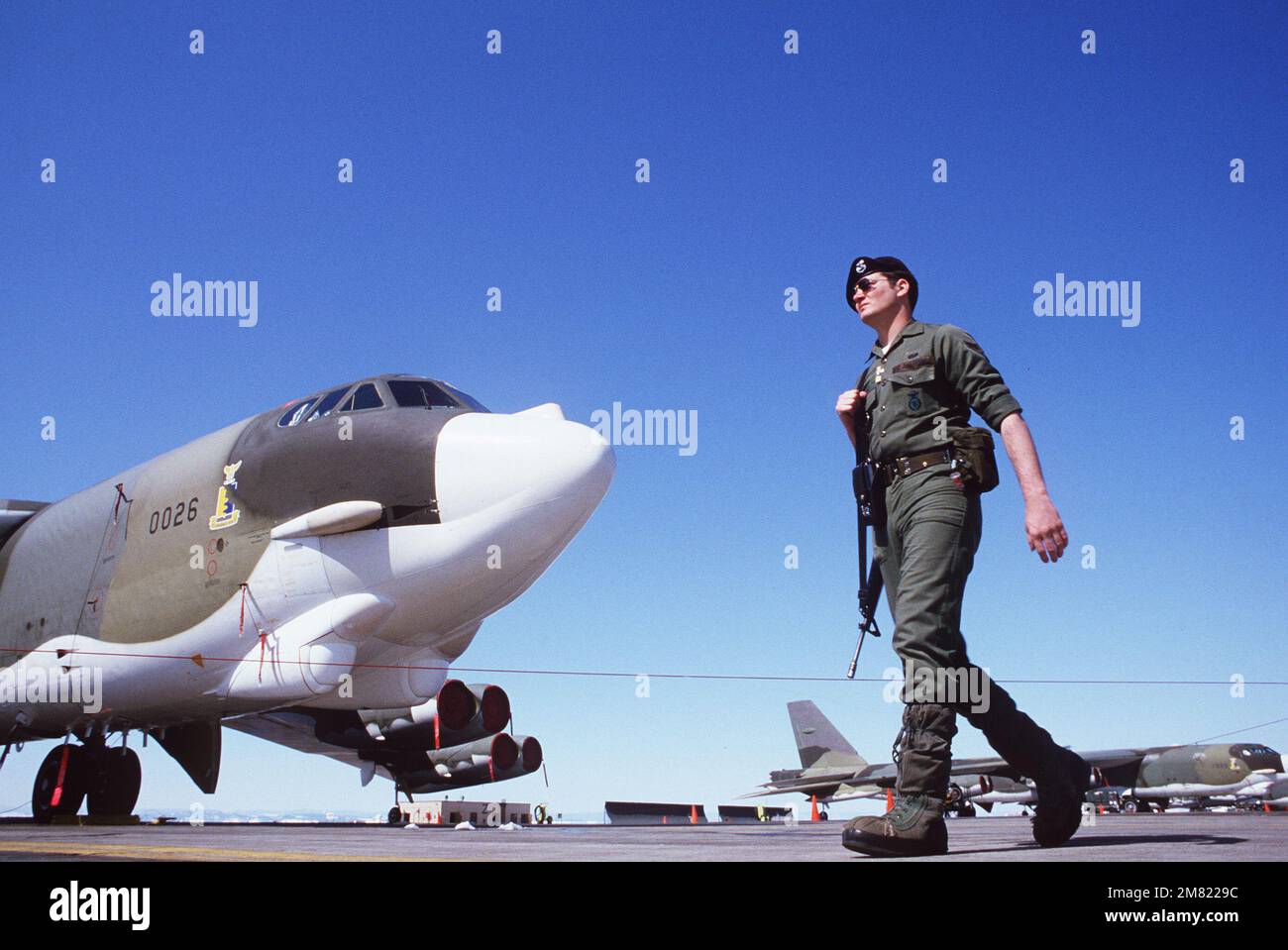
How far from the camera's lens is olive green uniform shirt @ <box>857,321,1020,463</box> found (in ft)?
15.0

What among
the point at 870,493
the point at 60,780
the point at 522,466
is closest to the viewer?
the point at 870,493

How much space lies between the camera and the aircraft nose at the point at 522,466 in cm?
980

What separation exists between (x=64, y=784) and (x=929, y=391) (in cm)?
1429

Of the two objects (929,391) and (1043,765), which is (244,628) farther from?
(1043,765)

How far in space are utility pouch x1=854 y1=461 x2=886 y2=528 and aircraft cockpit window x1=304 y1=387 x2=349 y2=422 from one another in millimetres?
7938

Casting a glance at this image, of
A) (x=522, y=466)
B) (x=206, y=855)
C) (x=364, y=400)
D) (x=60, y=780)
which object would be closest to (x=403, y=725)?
(x=60, y=780)

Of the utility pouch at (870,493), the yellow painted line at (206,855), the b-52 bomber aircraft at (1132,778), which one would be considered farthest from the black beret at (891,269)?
the b-52 bomber aircraft at (1132,778)

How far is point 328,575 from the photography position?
10555mm

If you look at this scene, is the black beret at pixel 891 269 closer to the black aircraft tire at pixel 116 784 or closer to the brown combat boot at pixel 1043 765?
the brown combat boot at pixel 1043 765

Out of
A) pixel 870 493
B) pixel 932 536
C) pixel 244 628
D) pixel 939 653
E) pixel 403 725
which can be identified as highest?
pixel 870 493

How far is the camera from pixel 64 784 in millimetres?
14414
